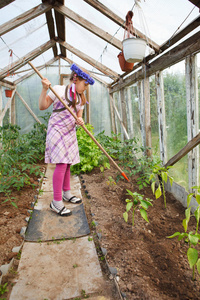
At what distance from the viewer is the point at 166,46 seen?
2.91 metres

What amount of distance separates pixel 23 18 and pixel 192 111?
3164 millimetres

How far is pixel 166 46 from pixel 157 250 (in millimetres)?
2573

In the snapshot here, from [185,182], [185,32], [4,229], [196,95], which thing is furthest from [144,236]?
[185,32]

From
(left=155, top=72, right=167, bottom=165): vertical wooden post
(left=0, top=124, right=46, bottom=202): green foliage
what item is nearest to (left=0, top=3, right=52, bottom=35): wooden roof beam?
(left=0, top=124, right=46, bottom=202): green foliage

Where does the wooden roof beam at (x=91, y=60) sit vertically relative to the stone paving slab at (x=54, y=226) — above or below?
above

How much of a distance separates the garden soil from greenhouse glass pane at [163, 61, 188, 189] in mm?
401

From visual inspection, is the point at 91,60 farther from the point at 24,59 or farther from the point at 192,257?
the point at 192,257

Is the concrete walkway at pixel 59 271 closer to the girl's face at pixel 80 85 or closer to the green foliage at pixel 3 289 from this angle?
the green foliage at pixel 3 289

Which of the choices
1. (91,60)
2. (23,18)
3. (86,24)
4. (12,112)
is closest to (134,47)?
(86,24)

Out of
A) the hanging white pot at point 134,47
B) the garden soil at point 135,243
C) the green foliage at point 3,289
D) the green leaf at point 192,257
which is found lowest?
the green foliage at point 3,289

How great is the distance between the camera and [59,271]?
1.66 m

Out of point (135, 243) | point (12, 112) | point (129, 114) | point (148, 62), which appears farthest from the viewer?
point (12, 112)

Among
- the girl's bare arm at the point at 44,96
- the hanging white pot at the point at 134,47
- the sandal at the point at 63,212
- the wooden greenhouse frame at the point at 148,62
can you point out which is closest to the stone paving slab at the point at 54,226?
the sandal at the point at 63,212

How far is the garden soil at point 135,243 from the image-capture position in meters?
1.47
